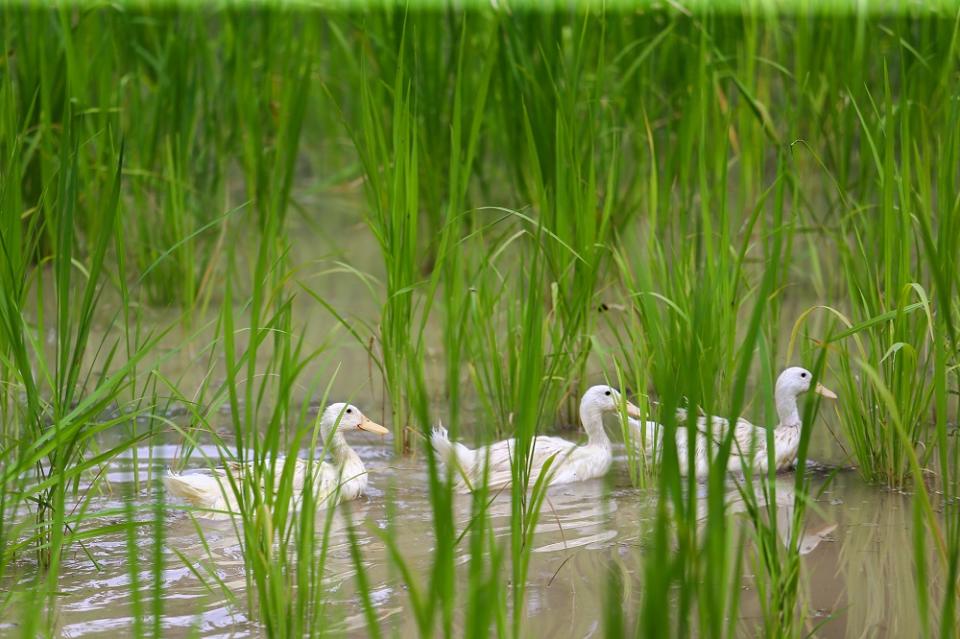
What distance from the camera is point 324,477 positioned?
14.0 ft

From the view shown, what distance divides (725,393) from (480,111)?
1110 mm

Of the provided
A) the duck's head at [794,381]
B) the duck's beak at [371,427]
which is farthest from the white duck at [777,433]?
the duck's beak at [371,427]

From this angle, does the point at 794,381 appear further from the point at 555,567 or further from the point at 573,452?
the point at 555,567

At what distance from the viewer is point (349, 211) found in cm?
715

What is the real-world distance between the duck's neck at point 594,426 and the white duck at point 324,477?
25.0 inches

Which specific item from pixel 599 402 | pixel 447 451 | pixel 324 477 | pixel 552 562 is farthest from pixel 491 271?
pixel 552 562

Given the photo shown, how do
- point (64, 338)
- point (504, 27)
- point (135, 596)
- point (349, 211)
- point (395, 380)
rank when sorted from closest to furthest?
point (135, 596), point (64, 338), point (395, 380), point (504, 27), point (349, 211)

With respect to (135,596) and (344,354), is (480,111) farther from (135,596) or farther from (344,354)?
(135,596)

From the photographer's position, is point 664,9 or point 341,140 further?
point 341,140

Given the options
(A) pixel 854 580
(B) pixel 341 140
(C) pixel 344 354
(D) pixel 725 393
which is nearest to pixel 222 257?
(C) pixel 344 354

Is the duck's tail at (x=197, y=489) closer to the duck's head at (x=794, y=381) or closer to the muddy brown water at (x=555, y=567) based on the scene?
the muddy brown water at (x=555, y=567)

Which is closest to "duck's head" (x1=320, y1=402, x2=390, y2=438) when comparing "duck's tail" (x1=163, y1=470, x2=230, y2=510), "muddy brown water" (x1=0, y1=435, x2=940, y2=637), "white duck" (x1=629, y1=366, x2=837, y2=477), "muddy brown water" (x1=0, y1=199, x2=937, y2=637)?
"muddy brown water" (x1=0, y1=199, x2=937, y2=637)

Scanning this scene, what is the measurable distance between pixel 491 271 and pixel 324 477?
4.38 ft

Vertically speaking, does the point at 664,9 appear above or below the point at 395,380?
above
